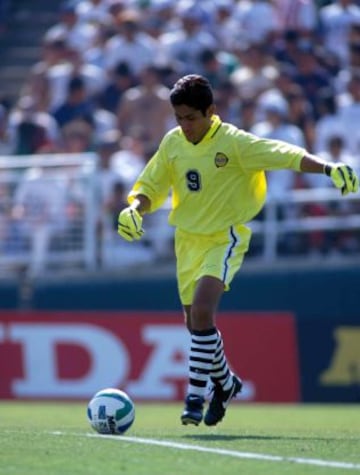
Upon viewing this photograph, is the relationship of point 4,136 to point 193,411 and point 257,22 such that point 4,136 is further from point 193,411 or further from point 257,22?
point 193,411

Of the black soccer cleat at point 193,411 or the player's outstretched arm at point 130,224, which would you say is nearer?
the black soccer cleat at point 193,411

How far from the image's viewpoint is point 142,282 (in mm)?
16688

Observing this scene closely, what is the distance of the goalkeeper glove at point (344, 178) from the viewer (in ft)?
28.3

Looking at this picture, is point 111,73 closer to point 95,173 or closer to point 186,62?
point 186,62

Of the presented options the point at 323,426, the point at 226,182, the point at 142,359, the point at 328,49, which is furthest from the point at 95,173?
the point at 226,182

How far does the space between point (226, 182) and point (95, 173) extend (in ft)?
23.5

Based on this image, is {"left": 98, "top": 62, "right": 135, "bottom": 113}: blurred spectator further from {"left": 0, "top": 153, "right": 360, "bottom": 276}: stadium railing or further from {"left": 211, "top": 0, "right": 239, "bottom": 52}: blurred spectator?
{"left": 0, "top": 153, "right": 360, "bottom": 276}: stadium railing

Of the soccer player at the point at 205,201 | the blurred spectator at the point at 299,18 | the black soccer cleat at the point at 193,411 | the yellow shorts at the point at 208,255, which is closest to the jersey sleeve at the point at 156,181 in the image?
the soccer player at the point at 205,201

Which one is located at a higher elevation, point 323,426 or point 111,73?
point 111,73

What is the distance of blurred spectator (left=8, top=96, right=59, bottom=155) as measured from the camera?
725 inches

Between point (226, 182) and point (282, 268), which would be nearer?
point (226, 182)

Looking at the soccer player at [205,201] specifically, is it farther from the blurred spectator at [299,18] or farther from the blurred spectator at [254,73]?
the blurred spectator at [299,18]

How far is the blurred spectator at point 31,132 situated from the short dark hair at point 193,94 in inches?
365

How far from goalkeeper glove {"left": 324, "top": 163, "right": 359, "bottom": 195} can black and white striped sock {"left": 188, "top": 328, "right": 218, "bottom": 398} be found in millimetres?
1299
